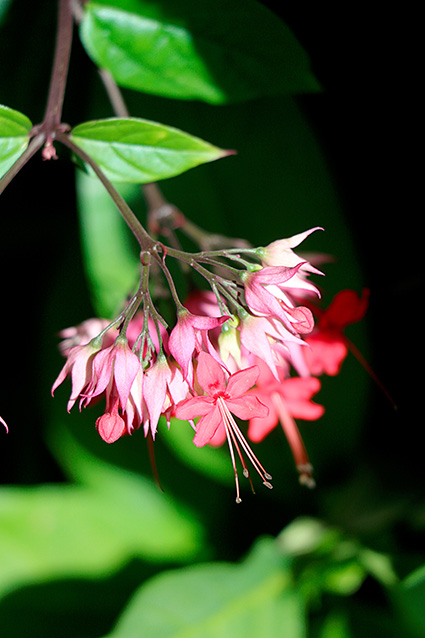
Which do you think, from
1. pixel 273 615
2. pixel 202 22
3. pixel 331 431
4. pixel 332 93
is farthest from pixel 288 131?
pixel 273 615

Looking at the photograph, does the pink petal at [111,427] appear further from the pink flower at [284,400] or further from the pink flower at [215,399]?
the pink flower at [284,400]

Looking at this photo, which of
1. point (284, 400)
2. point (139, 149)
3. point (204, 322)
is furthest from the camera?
point (284, 400)

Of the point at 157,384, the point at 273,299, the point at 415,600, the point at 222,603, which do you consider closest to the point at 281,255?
the point at 273,299

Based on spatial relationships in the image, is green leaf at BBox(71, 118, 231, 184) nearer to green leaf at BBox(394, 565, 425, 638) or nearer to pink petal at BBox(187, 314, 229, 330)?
pink petal at BBox(187, 314, 229, 330)

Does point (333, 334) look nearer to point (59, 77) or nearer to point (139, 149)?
point (139, 149)

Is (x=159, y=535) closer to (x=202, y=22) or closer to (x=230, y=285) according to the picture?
(x=230, y=285)

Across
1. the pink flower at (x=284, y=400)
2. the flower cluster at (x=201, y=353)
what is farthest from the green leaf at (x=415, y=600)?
the flower cluster at (x=201, y=353)

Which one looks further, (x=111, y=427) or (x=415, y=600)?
(x=415, y=600)
